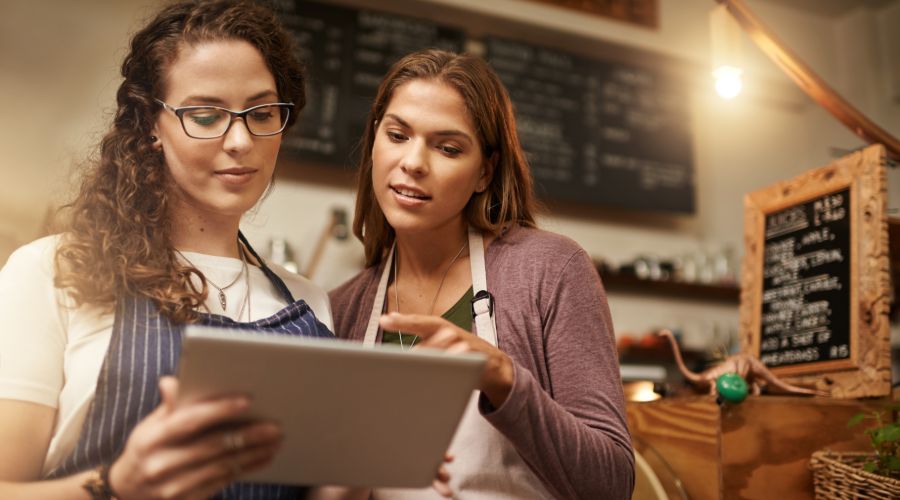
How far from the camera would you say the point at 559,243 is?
5.37ft

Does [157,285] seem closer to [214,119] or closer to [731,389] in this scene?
[214,119]

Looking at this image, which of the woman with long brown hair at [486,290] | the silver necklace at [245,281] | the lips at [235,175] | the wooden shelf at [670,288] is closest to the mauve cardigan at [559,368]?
the woman with long brown hair at [486,290]

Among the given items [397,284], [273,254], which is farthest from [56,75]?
[397,284]

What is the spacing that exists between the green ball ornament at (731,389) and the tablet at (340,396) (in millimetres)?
847

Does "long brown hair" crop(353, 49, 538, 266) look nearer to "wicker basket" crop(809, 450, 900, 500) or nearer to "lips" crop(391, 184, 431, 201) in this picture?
"lips" crop(391, 184, 431, 201)

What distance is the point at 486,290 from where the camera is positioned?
5.38 feet

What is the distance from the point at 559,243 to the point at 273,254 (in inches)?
90.2

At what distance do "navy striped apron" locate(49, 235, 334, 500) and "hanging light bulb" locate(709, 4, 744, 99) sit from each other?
5.35ft

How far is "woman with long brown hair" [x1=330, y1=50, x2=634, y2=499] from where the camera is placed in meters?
1.32

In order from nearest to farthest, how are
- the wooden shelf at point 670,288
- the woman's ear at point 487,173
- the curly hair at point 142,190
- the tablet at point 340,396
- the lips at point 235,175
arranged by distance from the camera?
the tablet at point 340,396, the curly hair at point 142,190, the lips at point 235,175, the woman's ear at point 487,173, the wooden shelf at point 670,288

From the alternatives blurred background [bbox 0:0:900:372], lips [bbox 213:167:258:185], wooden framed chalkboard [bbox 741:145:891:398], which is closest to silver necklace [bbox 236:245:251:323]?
lips [bbox 213:167:258:185]

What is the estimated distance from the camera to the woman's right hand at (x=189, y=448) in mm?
946

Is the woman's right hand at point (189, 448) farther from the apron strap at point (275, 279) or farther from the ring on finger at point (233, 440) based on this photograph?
the apron strap at point (275, 279)

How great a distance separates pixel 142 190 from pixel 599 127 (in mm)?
3476
